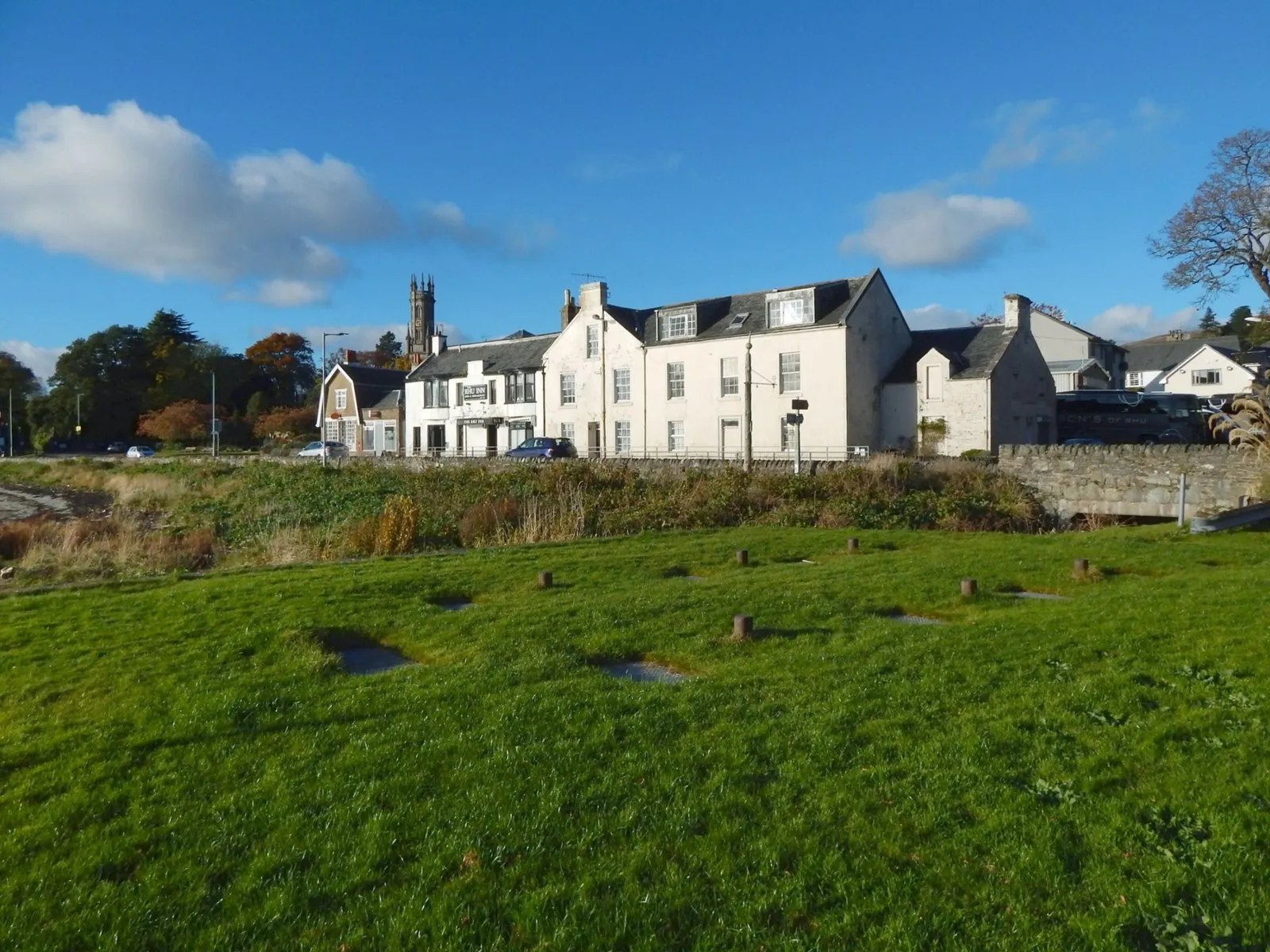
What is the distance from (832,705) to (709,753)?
4.15 feet

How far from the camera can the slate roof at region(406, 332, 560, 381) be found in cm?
5116

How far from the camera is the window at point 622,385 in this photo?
45000 mm

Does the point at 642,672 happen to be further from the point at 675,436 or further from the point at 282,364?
the point at 282,364

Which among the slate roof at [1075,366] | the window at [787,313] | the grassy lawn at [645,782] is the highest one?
the window at [787,313]

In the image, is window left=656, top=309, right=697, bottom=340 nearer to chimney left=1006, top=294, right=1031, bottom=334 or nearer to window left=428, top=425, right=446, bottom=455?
chimney left=1006, top=294, right=1031, bottom=334

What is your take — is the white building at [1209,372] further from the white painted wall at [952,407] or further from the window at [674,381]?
the window at [674,381]

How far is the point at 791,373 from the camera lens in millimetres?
39469

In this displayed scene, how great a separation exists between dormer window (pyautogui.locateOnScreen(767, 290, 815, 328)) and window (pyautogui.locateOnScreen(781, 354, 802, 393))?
1406 millimetres

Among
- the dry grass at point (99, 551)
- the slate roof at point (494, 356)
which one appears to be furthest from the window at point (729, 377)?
the dry grass at point (99, 551)

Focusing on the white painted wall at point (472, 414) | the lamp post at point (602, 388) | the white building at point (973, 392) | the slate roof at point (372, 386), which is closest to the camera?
the white building at point (973, 392)

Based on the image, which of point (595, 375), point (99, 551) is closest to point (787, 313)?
point (595, 375)

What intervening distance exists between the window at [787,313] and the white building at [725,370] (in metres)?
0.04

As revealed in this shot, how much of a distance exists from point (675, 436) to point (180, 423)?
48.2 meters

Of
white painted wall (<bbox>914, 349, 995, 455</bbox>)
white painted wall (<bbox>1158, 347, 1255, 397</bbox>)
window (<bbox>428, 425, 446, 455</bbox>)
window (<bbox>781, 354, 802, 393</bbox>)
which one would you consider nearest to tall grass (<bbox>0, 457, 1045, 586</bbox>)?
white painted wall (<bbox>914, 349, 995, 455</bbox>)
